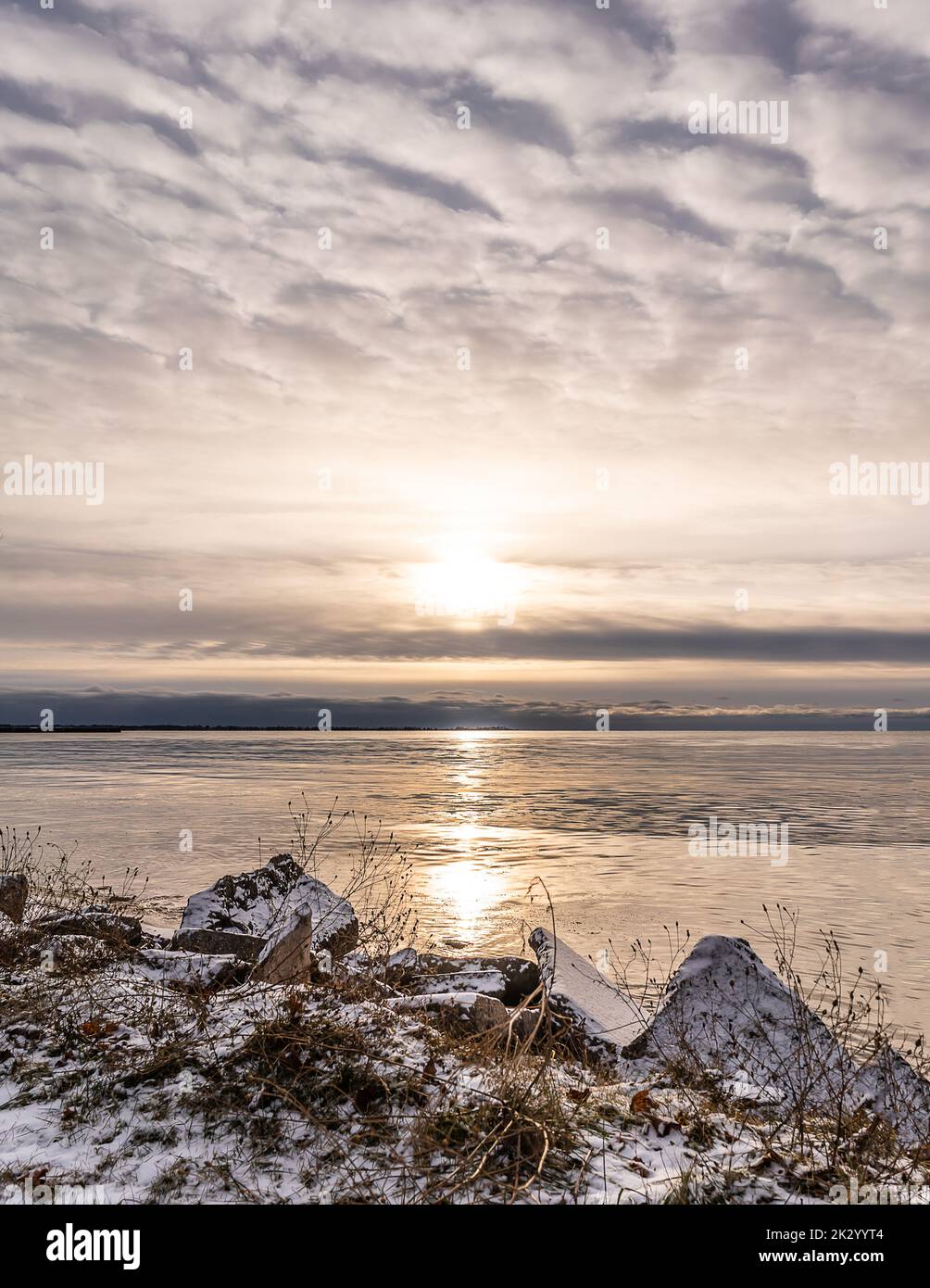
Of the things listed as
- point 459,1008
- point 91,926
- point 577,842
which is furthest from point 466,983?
point 577,842

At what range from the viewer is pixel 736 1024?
24.8 ft

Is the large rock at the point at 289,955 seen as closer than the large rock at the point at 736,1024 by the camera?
No

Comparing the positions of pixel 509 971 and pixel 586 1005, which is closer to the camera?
pixel 586 1005

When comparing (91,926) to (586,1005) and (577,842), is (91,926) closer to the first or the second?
(586,1005)

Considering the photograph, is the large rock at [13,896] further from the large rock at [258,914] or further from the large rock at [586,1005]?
the large rock at [586,1005]

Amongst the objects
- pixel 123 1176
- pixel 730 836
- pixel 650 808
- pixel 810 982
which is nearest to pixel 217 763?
pixel 650 808

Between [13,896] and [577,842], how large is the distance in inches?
604

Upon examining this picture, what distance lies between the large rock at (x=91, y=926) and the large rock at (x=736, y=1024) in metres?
5.49

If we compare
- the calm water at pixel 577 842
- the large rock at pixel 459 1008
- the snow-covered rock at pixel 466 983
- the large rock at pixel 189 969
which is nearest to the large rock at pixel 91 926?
the large rock at pixel 189 969

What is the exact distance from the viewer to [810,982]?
11.2 m

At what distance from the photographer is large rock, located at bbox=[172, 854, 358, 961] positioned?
33.2 ft

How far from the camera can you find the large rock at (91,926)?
361 inches
